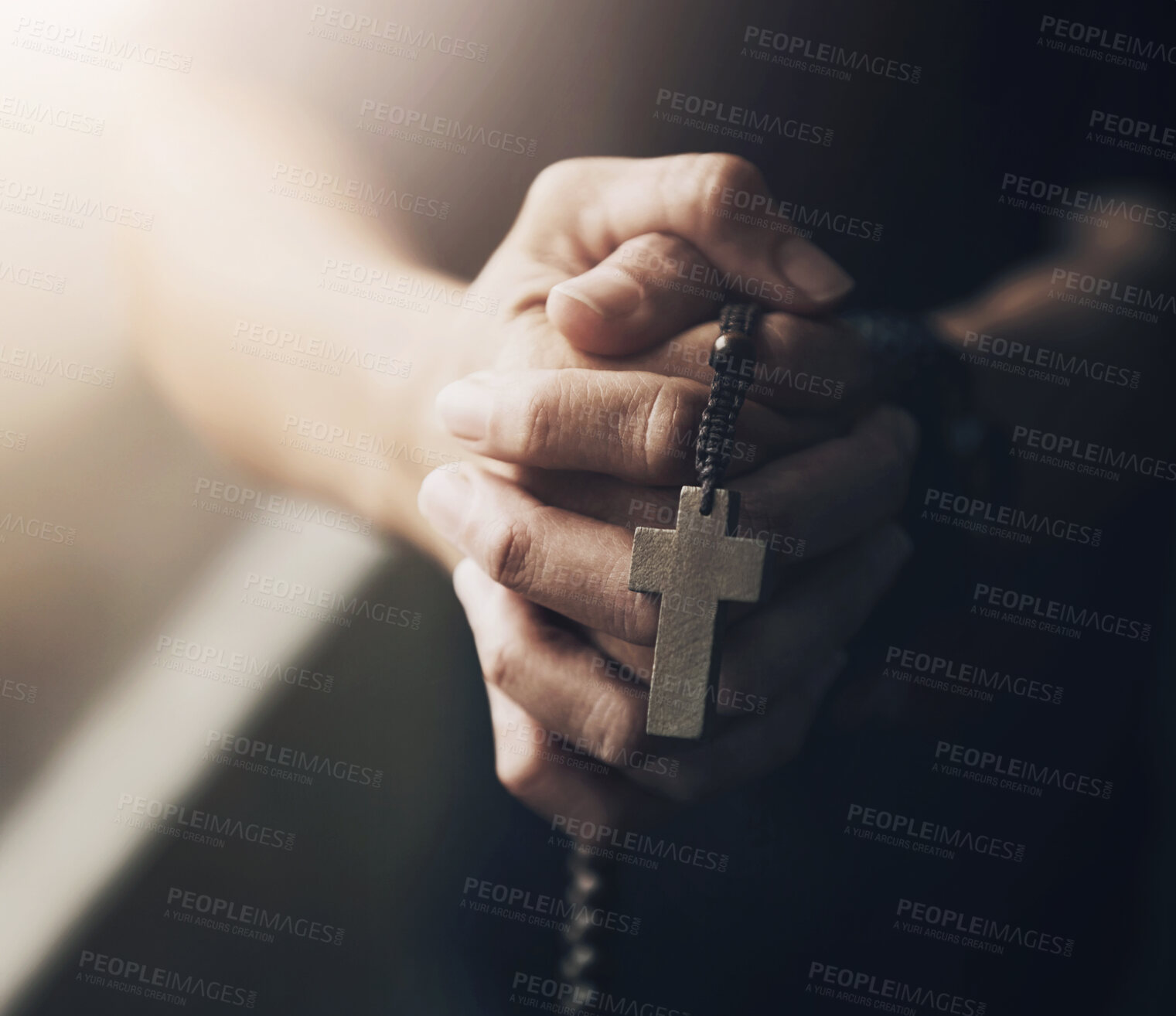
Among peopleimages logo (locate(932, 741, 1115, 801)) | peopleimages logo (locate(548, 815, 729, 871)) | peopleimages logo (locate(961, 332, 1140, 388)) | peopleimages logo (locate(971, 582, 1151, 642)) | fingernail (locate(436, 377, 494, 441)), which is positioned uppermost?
peopleimages logo (locate(961, 332, 1140, 388))

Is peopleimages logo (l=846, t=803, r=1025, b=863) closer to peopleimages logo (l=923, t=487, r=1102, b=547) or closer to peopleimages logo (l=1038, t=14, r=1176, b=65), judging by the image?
peopleimages logo (l=923, t=487, r=1102, b=547)

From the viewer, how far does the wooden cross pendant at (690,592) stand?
0.71m

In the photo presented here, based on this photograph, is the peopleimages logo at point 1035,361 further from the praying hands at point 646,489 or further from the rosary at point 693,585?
the rosary at point 693,585

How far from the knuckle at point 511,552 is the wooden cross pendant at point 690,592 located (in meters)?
0.11

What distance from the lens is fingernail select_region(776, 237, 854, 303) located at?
814mm

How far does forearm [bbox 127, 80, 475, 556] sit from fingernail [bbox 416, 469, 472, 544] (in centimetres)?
3

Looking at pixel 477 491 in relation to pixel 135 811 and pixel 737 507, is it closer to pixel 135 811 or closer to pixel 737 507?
pixel 737 507

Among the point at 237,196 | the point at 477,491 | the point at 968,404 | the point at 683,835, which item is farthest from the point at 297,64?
the point at 683,835

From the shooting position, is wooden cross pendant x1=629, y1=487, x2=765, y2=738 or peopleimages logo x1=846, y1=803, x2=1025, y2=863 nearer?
wooden cross pendant x1=629, y1=487, x2=765, y2=738

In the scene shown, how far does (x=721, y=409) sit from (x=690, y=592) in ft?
0.56

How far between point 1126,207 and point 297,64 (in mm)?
912

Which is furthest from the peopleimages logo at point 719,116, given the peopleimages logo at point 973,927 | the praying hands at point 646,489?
the peopleimages logo at point 973,927

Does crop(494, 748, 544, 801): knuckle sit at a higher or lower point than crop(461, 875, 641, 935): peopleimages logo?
higher

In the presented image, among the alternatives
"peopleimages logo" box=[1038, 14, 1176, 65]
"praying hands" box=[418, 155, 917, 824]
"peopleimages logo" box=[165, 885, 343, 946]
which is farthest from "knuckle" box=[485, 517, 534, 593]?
"peopleimages logo" box=[1038, 14, 1176, 65]
